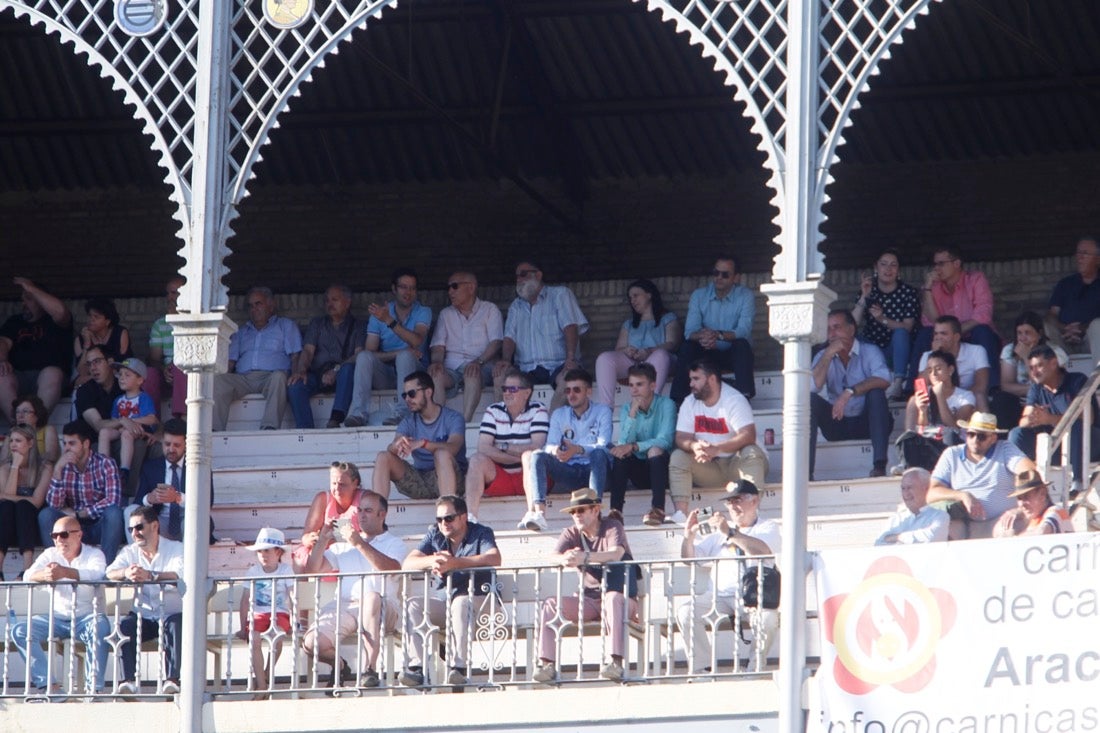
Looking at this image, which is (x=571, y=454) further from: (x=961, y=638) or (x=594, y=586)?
(x=961, y=638)

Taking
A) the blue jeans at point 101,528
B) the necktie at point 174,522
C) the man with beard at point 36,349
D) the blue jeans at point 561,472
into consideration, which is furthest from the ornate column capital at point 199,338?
the man with beard at point 36,349

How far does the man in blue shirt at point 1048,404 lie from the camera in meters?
14.3

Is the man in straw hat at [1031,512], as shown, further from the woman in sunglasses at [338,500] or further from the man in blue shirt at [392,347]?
the man in blue shirt at [392,347]

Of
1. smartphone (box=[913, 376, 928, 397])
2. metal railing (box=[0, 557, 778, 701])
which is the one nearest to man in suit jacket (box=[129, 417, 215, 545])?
metal railing (box=[0, 557, 778, 701])

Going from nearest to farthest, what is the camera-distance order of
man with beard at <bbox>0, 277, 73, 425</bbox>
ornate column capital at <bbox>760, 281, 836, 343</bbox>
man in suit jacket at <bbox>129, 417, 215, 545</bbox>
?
ornate column capital at <bbox>760, 281, 836, 343</bbox> < man in suit jacket at <bbox>129, 417, 215, 545</bbox> < man with beard at <bbox>0, 277, 73, 425</bbox>

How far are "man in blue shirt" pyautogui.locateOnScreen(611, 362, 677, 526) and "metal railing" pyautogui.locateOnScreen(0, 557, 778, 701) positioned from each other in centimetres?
134

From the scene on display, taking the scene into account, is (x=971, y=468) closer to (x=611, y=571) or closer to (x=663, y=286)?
(x=611, y=571)

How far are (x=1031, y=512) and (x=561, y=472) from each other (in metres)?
3.45

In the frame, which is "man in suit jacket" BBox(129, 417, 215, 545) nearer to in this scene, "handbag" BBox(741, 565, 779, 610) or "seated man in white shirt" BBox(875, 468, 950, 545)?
"handbag" BBox(741, 565, 779, 610)

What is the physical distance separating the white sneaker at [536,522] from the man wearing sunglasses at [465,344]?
229 cm

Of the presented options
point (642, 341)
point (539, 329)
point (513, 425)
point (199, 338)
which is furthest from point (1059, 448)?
point (199, 338)

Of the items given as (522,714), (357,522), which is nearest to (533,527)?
(357,522)

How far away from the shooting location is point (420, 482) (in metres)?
15.4

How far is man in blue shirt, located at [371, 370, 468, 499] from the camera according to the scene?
15.3 m
